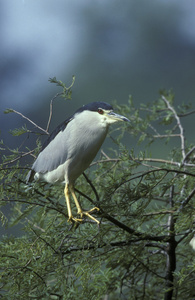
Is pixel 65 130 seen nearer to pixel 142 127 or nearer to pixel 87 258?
pixel 87 258

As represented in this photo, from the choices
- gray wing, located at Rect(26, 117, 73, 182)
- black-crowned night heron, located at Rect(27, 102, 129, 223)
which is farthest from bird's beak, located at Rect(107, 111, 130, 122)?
gray wing, located at Rect(26, 117, 73, 182)

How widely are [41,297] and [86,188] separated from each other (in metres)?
0.40

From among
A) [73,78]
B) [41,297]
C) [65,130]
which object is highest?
[73,78]

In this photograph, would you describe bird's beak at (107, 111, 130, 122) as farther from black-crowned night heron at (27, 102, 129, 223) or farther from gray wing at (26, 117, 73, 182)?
gray wing at (26, 117, 73, 182)

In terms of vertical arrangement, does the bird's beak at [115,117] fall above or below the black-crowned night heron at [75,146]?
above

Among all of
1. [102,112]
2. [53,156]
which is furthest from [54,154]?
[102,112]

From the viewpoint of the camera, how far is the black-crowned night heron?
799 millimetres

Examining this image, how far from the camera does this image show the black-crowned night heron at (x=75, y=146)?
0.80m

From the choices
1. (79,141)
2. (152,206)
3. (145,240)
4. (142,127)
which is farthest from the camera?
(142,127)

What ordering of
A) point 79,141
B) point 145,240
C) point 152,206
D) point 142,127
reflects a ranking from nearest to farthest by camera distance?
1. point 79,141
2. point 145,240
3. point 152,206
4. point 142,127

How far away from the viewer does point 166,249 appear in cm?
102

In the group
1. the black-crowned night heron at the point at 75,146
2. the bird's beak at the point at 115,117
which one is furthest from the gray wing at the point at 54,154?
the bird's beak at the point at 115,117

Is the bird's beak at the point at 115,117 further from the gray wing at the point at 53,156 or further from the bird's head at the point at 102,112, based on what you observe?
the gray wing at the point at 53,156

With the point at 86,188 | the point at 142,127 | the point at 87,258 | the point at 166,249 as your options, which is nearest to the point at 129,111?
the point at 142,127
